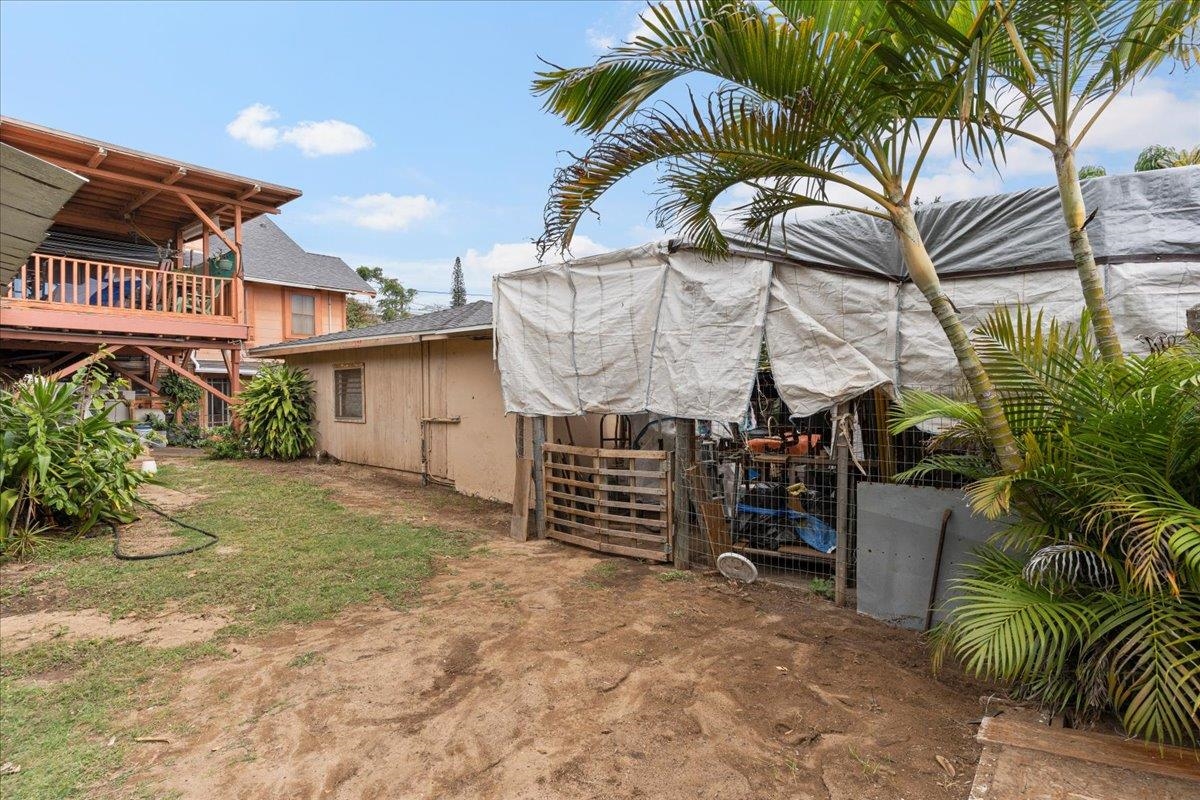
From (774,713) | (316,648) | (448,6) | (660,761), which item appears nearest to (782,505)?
(774,713)

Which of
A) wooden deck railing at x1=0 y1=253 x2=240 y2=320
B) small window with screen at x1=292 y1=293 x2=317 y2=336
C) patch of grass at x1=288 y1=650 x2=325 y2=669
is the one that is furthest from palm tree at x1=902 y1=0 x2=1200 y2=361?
small window with screen at x1=292 y1=293 x2=317 y2=336

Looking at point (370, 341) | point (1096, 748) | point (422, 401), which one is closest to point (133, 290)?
point (370, 341)

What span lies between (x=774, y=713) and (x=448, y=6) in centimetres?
1048

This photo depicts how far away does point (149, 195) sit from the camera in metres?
10.7

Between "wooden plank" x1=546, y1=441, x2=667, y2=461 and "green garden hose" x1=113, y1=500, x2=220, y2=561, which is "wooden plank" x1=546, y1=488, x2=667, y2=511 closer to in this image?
"wooden plank" x1=546, y1=441, x2=667, y2=461

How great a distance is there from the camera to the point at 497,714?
2.89m

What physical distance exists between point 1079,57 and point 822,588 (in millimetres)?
3509

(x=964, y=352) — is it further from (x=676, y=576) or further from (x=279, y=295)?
(x=279, y=295)

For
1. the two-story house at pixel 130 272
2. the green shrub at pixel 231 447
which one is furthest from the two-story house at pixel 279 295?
the green shrub at pixel 231 447

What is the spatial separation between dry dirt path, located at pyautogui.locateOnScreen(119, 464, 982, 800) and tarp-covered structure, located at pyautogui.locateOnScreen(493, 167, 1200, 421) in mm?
1635

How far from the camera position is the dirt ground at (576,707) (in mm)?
2396

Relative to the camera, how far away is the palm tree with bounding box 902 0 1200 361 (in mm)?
2633

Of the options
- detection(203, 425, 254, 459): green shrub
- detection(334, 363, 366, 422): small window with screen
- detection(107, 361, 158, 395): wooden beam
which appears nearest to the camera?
detection(334, 363, 366, 422): small window with screen

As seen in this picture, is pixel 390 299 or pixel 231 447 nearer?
pixel 231 447
